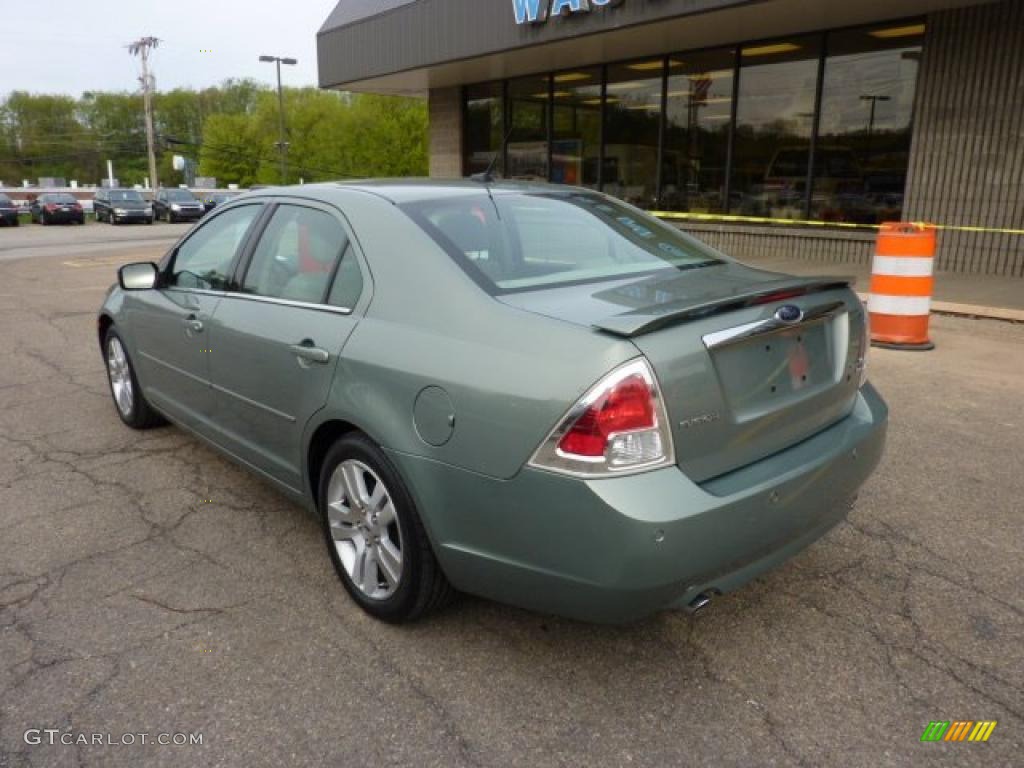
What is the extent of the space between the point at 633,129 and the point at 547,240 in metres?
13.4

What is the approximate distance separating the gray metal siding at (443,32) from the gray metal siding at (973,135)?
3415mm

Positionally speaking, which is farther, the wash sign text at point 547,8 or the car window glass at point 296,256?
the wash sign text at point 547,8

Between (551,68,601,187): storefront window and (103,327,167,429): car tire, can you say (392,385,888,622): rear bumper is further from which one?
(551,68,601,187): storefront window

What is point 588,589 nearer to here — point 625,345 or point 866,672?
point 625,345

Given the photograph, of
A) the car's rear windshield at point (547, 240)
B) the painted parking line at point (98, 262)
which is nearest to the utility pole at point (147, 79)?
the painted parking line at point (98, 262)

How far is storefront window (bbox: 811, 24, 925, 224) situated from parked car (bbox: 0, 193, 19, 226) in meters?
36.6

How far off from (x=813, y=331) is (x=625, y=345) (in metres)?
0.83

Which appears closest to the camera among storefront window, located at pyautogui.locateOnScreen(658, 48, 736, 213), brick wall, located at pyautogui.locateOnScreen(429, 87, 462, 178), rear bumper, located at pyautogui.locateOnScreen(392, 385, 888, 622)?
rear bumper, located at pyautogui.locateOnScreen(392, 385, 888, 622)

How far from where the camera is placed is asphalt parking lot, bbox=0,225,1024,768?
87.1 inches

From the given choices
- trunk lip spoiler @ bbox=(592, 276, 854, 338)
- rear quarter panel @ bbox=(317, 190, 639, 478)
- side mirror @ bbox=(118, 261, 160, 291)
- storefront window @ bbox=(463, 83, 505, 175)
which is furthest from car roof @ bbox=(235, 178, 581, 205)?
storefront window @ bbox=(463, 83, 505, 175)

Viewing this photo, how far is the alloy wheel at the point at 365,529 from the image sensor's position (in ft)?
8.83

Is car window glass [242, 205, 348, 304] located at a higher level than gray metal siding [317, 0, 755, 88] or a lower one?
lower

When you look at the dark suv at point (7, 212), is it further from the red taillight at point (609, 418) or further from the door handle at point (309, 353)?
the red taillight at point (609, 418)

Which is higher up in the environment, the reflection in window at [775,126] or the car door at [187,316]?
the reflection in window at [775,126]
